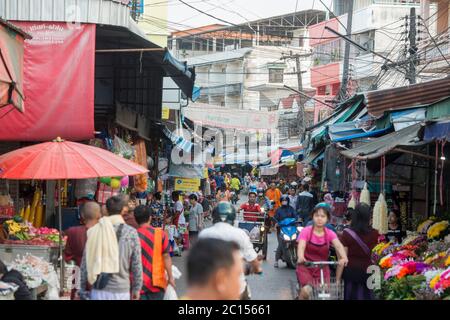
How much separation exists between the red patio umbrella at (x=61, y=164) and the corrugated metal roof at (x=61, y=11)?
164 inches

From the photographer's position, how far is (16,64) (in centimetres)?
1048

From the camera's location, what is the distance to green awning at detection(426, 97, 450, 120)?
12.6 m

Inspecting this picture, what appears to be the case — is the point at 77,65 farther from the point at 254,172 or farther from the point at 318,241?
the point at 254,172

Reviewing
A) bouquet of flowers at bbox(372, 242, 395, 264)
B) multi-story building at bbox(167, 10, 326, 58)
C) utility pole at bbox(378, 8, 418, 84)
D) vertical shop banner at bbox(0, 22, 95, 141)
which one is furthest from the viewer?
multi-story building at bbox(167, 10, 326, 58)

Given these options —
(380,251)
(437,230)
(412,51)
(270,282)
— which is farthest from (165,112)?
(437,230)

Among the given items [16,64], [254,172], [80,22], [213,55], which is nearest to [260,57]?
[213,55]

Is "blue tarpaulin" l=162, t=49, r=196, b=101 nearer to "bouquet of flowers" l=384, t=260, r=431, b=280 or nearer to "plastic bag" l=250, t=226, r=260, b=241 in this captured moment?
"plastic bag" l=250, t=226, r=260, b=241

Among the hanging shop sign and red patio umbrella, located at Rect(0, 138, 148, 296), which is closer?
red patio umbrella, located at Rect(0, 138, 148, 296)

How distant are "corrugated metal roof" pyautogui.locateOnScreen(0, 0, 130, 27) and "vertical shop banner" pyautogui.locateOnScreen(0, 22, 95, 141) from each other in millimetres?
129

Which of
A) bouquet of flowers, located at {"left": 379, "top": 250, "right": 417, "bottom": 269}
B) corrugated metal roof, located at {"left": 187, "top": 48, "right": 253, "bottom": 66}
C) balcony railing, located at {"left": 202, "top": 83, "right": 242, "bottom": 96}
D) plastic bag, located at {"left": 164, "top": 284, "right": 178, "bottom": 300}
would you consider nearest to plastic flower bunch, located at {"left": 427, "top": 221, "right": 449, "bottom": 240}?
bouquet of flowers, located at {"left": 379, "top": 250, "right": 417, "bottom": 269}

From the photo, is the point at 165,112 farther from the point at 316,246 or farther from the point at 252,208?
the point at 316,246

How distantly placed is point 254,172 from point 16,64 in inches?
2007

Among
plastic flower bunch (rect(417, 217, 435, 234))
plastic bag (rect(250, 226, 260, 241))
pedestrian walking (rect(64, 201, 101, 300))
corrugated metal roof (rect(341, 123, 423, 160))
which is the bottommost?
plastic bag (rect(250, 226, 260, 241))

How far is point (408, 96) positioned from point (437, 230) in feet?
14.2
